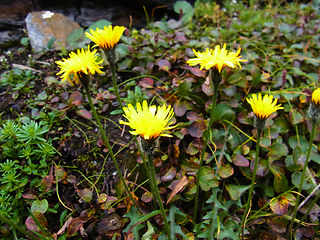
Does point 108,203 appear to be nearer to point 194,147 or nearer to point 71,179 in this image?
point 71,179

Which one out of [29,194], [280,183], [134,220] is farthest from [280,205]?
[29,194]

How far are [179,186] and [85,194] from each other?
619 mm

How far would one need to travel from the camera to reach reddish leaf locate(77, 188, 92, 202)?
5.46ft

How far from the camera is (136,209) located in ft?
5.30

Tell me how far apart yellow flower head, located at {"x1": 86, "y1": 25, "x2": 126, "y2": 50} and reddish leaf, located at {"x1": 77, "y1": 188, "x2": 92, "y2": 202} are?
3.07 feet

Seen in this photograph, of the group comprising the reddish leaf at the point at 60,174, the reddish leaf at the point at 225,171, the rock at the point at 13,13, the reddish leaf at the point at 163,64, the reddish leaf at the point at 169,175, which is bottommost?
the reddish leaf at the point at 225,171

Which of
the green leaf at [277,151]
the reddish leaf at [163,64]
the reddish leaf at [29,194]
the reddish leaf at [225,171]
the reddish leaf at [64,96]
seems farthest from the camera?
the reddish leaf at [163,64]

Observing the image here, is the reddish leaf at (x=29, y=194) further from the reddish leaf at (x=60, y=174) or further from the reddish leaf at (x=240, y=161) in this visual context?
the reddish leaf at (x=240, y=161)

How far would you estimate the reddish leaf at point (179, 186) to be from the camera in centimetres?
158

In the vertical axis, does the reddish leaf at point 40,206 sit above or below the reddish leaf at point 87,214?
above

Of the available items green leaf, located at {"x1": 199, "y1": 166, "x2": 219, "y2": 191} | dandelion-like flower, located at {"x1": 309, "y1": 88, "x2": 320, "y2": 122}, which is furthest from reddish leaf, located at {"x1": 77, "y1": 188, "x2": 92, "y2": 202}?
dandelion-like flower, located at {"x1": 309, "y1": 88, "x2": 320, "y2": 122}

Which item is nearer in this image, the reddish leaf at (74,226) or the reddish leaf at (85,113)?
the reddish leaf at (74,226)

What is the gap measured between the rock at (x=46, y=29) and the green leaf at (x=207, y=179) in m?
1.99

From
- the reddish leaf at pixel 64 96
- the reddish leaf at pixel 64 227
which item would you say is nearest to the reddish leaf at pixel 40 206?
the reddish leaf at pixel 64 227
